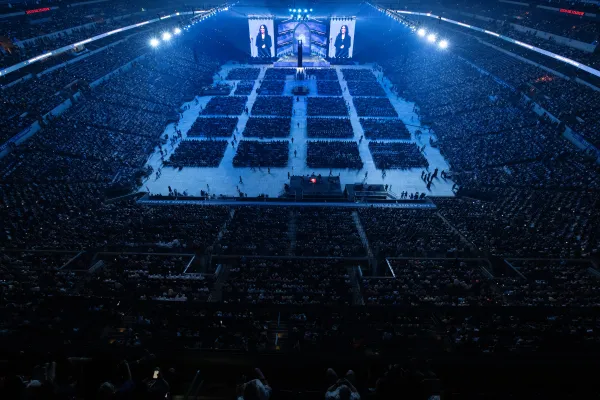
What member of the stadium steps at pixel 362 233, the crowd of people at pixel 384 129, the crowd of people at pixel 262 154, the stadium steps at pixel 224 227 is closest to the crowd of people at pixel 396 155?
the crowd of people at pixel 384 129

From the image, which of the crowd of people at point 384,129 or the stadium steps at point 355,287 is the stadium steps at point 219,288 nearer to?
the stadium steps at point 355,287

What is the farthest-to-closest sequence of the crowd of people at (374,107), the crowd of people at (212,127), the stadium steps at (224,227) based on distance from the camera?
the crowd of people at (374,107) → the crowd of people at (212,127) → the stadium steps at (224,227)

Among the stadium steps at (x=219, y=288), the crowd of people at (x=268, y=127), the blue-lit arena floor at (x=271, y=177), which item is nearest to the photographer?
the stadium steps at (x=219, y=288)

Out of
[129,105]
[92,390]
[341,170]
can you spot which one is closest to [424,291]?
[92,390]

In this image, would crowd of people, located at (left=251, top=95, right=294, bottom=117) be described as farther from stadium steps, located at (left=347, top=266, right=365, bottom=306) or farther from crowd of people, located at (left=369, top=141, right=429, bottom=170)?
stadium steps, located at (left=347, top=266, right=365, bottom=306)

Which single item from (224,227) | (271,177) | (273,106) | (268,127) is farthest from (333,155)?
(273,106)
